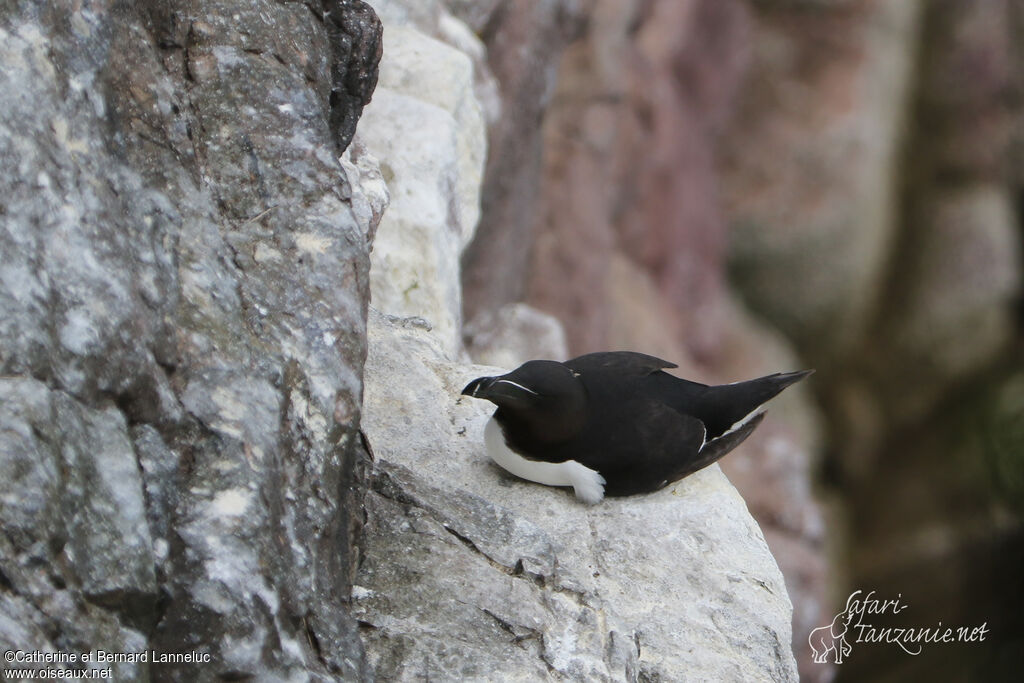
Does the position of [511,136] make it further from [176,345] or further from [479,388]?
[176,345]

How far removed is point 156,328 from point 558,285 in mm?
6314

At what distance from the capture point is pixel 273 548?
2.31 meters

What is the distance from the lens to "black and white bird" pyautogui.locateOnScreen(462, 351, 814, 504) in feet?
11.2

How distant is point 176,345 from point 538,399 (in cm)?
127

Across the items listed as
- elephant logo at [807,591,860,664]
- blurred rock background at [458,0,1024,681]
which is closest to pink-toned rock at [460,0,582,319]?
elephant logo at [807,591,860,664]

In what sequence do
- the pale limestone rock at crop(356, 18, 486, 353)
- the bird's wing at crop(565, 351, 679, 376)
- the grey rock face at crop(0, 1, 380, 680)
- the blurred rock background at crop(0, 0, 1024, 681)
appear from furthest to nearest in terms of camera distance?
the pale limestone rock at crop(356, 18, 486, 353) < the bird's wing at crop(565, 351, 679, 376) < the blurred rock background at crop(0, 0, 1024, 681) < the grey rock face at crop(0, 1, 380, 680)

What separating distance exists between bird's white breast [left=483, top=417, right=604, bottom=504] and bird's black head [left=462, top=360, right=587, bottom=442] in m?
0.08

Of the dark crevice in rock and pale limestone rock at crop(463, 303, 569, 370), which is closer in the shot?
the dark crevice in rock

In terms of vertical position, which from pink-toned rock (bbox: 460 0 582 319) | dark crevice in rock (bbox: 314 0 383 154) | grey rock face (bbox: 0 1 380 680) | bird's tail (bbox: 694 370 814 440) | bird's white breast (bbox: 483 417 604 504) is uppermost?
pink-toned rock (bbox: 460 0 582 319)

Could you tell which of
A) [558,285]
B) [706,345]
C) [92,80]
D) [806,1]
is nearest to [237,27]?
[92,80]

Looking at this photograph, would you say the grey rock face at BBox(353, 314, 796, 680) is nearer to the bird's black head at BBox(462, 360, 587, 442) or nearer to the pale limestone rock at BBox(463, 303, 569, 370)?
the bird's black head at BBox(462, 360, 587, 442)

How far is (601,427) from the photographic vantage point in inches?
140

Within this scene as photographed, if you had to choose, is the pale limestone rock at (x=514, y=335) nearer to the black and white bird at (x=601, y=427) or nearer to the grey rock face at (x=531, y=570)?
the grey rock face at (x=531, y=570)

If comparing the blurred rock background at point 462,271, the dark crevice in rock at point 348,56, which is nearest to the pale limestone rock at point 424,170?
the blurred rock background at point 462,271
